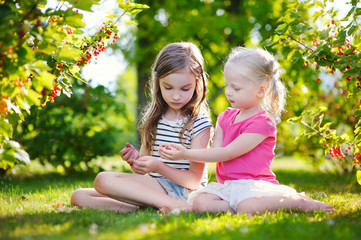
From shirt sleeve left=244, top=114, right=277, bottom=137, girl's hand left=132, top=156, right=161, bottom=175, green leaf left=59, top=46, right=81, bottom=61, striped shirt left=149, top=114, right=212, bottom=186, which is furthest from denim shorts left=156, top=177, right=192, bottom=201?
green leaf left=59, top=46, right=81, bottom=61

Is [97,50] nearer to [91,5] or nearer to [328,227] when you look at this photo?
[91,5]

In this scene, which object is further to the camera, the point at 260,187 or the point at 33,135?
the point at 33,135

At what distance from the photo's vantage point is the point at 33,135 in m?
5.45

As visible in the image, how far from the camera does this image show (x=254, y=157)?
286 cm

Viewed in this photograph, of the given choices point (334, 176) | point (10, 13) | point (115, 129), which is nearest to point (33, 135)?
point (115, 129)

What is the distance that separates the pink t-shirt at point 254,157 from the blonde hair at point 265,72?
109mm

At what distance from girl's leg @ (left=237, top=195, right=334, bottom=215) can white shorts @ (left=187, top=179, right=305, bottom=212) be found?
0.04 meters

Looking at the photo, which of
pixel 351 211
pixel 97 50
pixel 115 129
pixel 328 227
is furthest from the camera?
pixel 115 129

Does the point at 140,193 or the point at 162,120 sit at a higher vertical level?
the point at 162,120

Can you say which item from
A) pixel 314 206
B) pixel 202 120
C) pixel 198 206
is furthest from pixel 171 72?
pixel 314 206

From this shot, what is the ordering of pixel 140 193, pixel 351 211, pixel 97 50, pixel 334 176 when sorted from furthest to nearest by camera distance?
pixel 334 176
pixel 97 50
pixel 140 193
pixel 351 211

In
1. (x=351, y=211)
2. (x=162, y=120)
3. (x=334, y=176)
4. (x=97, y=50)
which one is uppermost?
(x=97, y=50)

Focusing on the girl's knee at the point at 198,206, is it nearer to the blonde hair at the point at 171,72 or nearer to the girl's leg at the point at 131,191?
the girl's leg at the point at 131,191

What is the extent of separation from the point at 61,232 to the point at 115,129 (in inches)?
171
